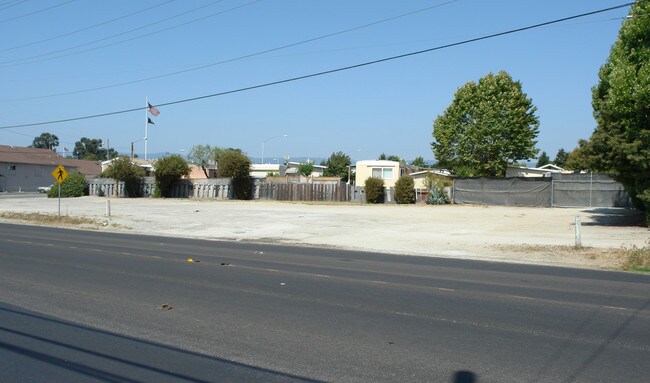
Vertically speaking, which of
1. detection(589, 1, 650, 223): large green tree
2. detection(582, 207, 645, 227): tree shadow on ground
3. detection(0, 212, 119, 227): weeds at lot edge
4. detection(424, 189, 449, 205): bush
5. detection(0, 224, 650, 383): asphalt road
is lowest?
detection(0, 212, 119, 227): weeds at lot edge

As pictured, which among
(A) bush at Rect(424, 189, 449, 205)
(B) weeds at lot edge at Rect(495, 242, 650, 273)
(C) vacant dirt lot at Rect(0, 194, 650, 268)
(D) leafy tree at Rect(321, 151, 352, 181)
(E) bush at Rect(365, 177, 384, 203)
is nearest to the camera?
(B) weeds at lot edge at Rect(495, 242, 650, 273)

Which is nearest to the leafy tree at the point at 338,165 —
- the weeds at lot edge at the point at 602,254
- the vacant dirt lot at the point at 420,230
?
the vacant dirt lot at the point at 420,230

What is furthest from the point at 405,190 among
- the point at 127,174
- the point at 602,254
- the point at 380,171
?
the point at 602,254

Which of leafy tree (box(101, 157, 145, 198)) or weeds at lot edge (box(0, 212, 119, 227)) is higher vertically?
leafy tree (box(101, 157, 145, 198))

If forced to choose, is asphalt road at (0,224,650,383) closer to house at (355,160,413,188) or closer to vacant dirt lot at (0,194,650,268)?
vacant dirt lot at (0,194,650,268)

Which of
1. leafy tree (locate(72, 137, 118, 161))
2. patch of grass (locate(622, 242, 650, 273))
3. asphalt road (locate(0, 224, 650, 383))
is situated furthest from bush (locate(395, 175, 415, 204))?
leafy tree (locate(72, 137, 118, 161))

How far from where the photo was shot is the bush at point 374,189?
153 feet

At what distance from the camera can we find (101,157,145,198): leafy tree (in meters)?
55.2

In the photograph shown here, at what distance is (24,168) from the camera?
271 feet

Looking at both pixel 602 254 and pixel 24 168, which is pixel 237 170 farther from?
pixel 24 168

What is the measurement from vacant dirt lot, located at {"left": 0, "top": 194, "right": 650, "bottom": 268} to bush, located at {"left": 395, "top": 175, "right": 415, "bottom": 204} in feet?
27.0

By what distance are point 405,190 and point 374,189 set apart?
2.67 metres

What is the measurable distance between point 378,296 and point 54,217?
2776 cm

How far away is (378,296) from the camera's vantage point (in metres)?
10.0
